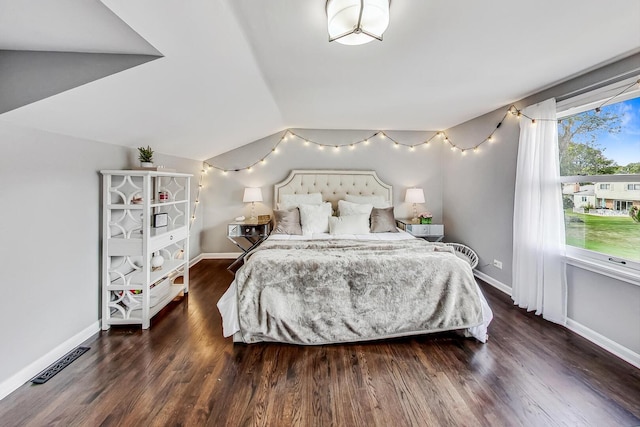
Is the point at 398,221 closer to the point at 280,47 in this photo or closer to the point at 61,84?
the point at 280,47

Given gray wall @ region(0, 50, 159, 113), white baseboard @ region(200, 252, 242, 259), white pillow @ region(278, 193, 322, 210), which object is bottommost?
white baseboard @ region(200, 252, 242, 259)

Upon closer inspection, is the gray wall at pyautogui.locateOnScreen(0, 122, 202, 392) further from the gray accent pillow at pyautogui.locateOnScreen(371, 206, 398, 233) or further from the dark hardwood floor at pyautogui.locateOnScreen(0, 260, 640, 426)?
the gray accent pillow at pyautogui.locateOnScreen(371, 206, 398, 233)

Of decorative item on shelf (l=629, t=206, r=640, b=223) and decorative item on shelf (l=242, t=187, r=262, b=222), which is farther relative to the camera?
decorative item on shelf (l=242, t=187, r=262, b=222)

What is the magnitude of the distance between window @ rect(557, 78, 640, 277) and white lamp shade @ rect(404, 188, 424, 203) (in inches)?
79.8

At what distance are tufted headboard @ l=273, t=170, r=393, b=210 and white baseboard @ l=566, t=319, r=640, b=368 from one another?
9.44 ft

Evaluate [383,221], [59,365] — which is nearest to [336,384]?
[59,365]

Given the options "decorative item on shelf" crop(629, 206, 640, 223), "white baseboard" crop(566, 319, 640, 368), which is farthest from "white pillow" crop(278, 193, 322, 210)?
"decorative item on shelf" crop(629, 206, 640, 223)

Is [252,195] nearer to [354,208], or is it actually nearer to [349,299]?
[354,208]

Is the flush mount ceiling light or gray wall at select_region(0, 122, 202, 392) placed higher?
the flush mount ceiling light

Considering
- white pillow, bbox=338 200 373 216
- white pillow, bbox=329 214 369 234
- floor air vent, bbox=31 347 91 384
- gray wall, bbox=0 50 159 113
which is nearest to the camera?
gray wall, bbox=0 50 159 113

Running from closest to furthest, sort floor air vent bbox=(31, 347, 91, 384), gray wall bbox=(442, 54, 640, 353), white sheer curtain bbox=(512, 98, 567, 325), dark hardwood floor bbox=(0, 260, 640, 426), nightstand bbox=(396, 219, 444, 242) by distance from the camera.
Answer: dark hardwood floor bbox=(0, 260, 640, 426), floor air vent bbox=(31, 347, 91, 384), gray wall bbox=(442, 54, 640, 353), white sheer curtain bbox=(512, 98, 567, 325), nightstand bbox=(396, 219, 444, 242)

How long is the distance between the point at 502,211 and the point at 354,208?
1.93m

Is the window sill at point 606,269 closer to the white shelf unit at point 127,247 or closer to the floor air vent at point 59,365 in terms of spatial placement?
the white shelf unit at point 127,247

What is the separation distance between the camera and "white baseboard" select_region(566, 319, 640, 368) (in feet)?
6.66
